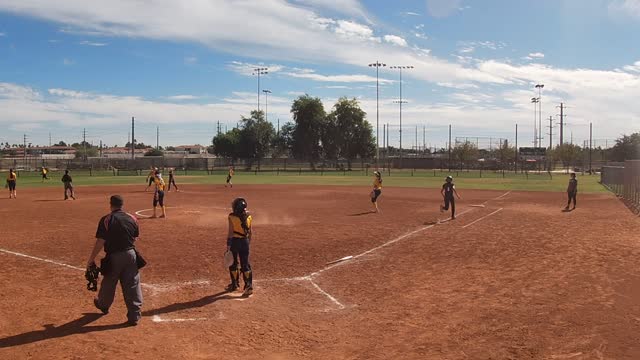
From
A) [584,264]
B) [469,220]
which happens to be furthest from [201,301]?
[469,220]

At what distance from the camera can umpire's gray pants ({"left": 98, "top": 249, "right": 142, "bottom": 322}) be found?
791 centimetres

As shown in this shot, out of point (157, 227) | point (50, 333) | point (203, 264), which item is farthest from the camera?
point (157, 227)

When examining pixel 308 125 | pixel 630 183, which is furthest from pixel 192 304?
pixel 308 125

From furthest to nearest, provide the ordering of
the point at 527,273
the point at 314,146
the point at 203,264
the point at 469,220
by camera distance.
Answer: the point at 314,146
the point at 469,220
the point at 203,264
the point at 527,273

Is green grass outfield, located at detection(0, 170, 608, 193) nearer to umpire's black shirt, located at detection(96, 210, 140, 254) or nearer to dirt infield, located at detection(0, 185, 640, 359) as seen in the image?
dirt infield, located at detection(0, 185, 640, 359)

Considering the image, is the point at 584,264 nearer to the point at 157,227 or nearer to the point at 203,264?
the point at 203,264

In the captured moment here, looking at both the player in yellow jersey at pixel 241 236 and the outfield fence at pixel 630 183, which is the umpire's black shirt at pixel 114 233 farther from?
the outfield fence at pixel 630 183

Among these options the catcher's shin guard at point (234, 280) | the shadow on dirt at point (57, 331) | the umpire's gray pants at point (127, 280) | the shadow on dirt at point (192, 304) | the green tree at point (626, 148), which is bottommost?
the shadow on dirt at point (192, 304)

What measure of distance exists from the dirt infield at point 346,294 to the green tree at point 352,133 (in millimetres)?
79763

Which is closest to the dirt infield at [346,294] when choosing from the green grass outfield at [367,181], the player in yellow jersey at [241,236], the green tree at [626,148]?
the player in yellow jersey at [241,236]

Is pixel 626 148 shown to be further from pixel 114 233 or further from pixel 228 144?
pixel 114 233

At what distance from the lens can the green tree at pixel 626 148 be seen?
242ft

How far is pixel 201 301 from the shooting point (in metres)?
9.41

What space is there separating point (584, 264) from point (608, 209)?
15779 millimetres
